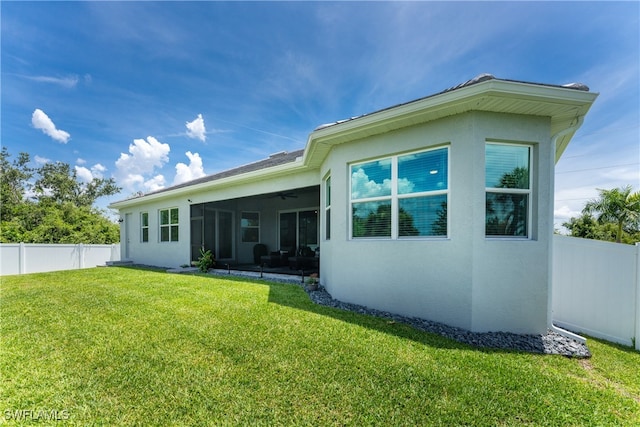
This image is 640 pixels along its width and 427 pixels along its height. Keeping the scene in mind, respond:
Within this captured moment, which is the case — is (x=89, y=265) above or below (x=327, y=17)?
below

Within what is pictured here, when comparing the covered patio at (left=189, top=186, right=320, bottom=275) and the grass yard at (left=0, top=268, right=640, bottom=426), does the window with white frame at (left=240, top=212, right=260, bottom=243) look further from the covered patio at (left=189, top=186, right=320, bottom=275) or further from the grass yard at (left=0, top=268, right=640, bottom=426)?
the grass yard at (left=0, top=268, right=640, bottom=426)

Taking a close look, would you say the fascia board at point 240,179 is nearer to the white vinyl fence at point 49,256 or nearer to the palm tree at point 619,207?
the white vinyl fence at point 49,256

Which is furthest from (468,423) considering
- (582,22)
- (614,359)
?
(582,22)

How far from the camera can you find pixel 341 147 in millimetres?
6082

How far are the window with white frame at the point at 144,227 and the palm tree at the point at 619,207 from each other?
30063 millimetres

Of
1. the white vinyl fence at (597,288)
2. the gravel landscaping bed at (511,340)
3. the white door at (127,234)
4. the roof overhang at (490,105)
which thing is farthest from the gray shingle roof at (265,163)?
the white vinyl fence at (597,288)

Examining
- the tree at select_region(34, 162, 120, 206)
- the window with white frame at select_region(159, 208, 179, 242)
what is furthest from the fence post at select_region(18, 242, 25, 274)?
the tree at select_region(34, 162, 120, 206)

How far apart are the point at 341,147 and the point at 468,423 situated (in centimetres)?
510

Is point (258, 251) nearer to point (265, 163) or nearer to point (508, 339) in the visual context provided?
point (265, 163)

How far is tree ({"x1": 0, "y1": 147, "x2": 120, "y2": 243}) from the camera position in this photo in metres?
18.8

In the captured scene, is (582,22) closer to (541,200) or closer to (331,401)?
(541,200)

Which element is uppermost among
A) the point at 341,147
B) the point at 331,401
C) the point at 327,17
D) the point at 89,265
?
the point at 327,17

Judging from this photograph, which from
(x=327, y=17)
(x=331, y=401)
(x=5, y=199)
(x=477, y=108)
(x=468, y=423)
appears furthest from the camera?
(x=5, y=199)

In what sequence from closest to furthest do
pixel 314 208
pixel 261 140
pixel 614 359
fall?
1. pixel 614 359
2. pixel 314 208
3. pixel 261 140
